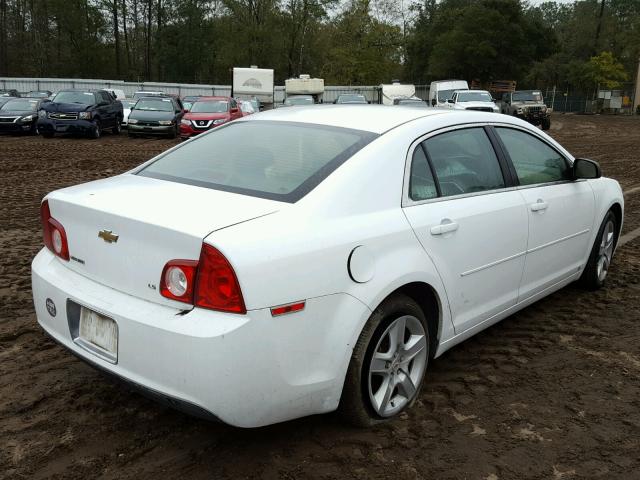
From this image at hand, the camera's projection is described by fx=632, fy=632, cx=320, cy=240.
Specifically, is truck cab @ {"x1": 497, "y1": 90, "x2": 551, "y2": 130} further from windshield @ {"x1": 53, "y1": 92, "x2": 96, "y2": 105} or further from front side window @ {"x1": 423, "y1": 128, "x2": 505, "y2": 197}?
front side window @ {"x1": 423, "y1": 128, "x2": 505, "y2": 197}

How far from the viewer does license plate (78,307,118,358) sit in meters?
2.71

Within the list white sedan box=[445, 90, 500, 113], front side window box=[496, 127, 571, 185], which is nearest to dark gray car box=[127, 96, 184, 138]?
white sedan box=[445, 90, 500, 113]

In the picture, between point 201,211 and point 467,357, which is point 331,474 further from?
point 467,357

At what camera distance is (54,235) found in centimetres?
319

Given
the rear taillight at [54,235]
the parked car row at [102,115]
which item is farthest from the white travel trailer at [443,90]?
the rear taillight at [54,235]

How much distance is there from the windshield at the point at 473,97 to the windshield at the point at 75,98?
15.2 meters

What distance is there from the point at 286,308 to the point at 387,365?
81 centimetres

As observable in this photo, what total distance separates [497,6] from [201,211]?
65.0 m

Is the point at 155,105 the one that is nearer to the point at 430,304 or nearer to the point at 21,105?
the point at 21,105

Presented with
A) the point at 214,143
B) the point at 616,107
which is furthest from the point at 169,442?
the point at 616,107

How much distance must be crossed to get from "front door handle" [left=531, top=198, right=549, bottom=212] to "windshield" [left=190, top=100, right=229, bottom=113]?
17711 millimetres

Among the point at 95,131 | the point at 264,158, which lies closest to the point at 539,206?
the point at 264,158

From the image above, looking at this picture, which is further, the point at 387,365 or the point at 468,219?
the point at 468,219

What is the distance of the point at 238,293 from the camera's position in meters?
2.44
